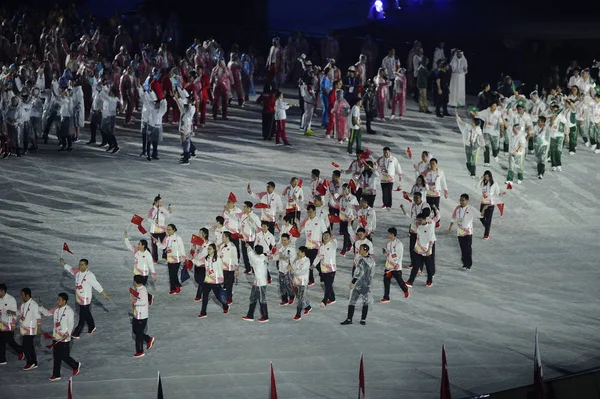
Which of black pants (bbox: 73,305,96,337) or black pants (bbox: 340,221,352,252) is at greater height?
black pants (bbox: 340,221,352,252)

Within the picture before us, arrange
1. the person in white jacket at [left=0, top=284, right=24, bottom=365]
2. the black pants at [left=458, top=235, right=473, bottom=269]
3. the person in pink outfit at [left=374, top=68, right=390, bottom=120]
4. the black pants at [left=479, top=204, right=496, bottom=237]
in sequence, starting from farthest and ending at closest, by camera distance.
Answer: the person in pink outfit at [left=374, top=68, right=390, bottom=120] < the black pants at [left=479, top=204, right=496, bottom=237] < the black pants at [left=458, top=235, right=473, bottom=269] < the person in white jacket at [left=0, top=284, right=24, bottom=365]

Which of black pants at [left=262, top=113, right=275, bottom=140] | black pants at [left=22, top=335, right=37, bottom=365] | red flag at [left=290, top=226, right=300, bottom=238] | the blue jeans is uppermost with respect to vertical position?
the blue jeans

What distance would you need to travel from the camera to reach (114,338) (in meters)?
18.4

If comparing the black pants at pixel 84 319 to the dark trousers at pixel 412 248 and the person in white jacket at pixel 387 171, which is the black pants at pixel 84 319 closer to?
the dark trousers at pixel 412 248

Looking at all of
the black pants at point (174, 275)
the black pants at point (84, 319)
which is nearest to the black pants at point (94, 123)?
the black pants at point (174, 275)

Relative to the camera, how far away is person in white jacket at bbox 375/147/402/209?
24.5 m

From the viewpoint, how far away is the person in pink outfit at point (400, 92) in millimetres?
32781

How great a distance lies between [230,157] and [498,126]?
21.0 ft

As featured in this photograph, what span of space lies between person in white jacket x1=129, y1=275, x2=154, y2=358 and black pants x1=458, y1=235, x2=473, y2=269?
647cm

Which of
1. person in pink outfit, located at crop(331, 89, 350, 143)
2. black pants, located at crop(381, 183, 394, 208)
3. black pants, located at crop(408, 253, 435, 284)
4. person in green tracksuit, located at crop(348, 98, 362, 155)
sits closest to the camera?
black pants, located at crop(408, 253, 435, 284)

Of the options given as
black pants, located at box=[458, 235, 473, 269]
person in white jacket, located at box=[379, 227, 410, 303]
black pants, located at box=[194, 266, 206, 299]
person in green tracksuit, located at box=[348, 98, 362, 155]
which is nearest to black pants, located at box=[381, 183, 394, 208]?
person in green tracksuit, located at box=[348, 98, 362, 155]

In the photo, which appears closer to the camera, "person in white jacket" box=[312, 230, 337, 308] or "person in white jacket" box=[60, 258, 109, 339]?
"person in white jacket" box=[60, 258, 109, 339]

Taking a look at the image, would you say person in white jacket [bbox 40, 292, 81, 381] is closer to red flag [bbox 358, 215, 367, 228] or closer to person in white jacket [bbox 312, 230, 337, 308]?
person in white jacket [bbox 312, 230, 337, 308]

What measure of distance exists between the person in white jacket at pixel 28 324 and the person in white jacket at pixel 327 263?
472 cm
